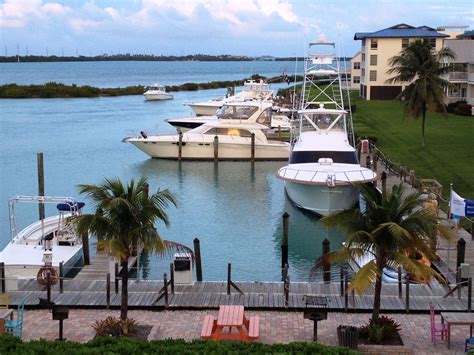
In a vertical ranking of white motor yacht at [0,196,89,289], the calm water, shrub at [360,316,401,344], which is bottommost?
the calm water

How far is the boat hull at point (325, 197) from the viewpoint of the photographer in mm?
31719

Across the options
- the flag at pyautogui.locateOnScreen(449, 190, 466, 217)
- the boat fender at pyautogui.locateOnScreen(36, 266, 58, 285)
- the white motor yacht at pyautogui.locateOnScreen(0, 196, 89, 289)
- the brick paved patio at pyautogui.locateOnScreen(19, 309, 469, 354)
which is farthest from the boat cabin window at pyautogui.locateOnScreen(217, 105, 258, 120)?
the brick paved patio at pyautogui.locateOnScreen(19, 309, 469, 354)

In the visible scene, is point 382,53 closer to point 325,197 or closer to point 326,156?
point 326,156

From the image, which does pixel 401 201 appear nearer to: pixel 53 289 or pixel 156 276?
pixel 53 289

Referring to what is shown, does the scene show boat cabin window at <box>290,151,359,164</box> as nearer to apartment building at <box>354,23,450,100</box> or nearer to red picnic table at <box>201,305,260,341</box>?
red picnic table at <box>201,305,260,341</box>

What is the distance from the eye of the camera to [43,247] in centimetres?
2438

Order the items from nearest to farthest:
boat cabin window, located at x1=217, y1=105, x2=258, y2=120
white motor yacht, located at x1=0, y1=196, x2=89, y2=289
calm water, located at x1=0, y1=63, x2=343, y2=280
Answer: white motor yacht, located at x1=0, y1=196, x2=89, y2=289, calm water, located at x1=0, y1=63, x2=343, y2=280, boat cabin window, located at x1=217, y1=105, x2=258, y2=120

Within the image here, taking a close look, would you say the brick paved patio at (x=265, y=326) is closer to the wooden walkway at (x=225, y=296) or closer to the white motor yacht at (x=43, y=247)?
the wooden walkway at (x=225, y=296)

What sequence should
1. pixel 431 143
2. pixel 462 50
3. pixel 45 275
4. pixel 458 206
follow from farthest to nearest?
1. pixel 462 50
2. pixel 431 143
3. pixel 458 206
4. pixel 45 275

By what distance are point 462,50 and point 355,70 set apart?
1312 inches

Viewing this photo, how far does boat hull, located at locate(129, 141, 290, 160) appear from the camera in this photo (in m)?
49.6

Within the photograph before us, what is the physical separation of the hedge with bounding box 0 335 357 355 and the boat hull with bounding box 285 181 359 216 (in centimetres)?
1834

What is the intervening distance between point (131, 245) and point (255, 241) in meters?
13.9

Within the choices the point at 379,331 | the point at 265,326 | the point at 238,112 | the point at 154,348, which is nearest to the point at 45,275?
the point at 265,326
